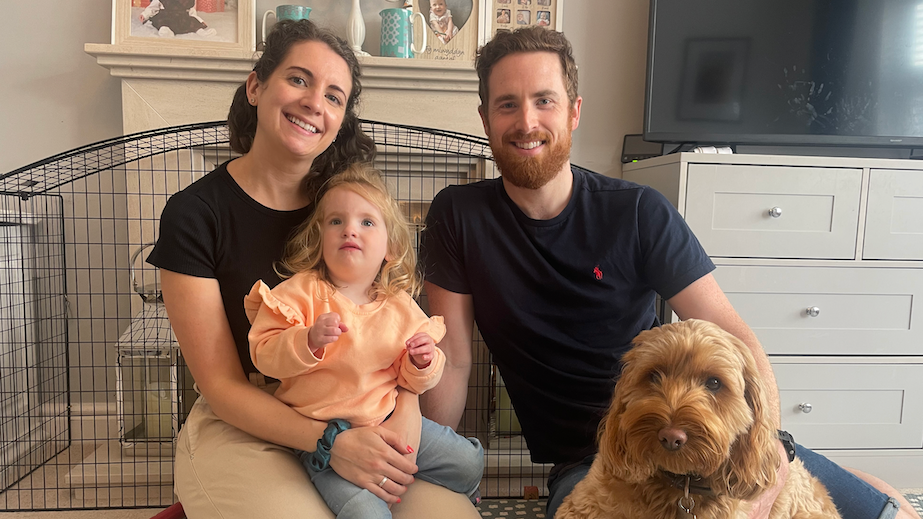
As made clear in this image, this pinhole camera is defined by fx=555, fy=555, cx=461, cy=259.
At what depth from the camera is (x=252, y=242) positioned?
127 centimetres

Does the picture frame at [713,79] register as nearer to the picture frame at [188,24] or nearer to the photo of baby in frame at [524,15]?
the photo of baby in frame at [524,15]

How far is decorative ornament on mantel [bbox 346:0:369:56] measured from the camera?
6.79ft

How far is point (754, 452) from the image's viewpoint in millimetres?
896

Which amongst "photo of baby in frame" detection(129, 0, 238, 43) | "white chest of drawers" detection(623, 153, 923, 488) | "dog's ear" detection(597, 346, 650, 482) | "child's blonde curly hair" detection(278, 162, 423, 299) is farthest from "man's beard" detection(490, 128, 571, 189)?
"photo of baby in frame" detection(129, 0, 238, 43)

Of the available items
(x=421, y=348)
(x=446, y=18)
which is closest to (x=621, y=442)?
(x=421, y=348)

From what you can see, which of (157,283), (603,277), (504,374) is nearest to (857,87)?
(603,277)

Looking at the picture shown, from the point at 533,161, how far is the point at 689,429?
74cm

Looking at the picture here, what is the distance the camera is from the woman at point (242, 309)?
3.71 feet

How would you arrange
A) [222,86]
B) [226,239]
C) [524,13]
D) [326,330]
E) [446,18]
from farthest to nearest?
1. [524,13]
2. [446,18]
3. [222,86]
4. [226,239]
5. [326,330]

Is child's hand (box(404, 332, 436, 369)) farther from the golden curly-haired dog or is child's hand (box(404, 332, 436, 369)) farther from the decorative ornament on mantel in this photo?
the decorative ornament on mantel

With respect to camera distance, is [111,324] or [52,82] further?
[111,324]

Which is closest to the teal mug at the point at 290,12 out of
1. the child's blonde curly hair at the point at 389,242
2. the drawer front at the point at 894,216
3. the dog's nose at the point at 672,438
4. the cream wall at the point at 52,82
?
the cream wall at the point at 52,82

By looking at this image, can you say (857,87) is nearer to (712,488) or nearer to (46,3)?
(712,488)

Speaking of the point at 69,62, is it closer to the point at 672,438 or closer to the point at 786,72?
the point at 672,438
